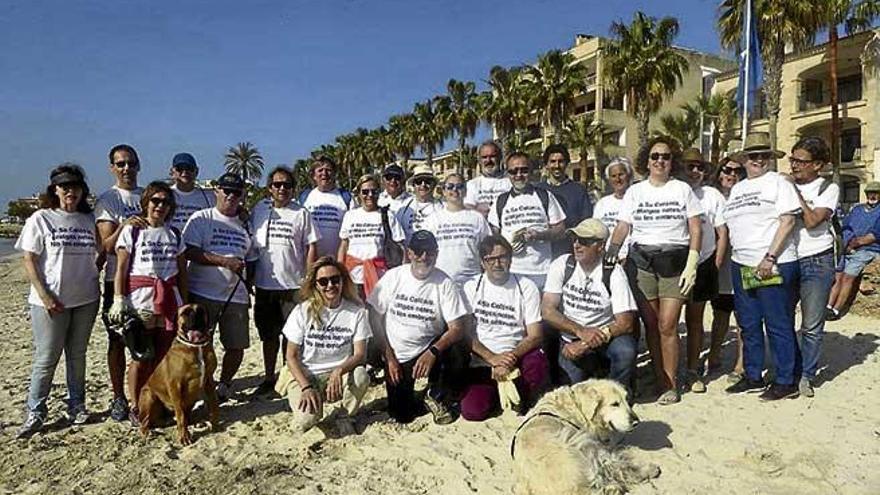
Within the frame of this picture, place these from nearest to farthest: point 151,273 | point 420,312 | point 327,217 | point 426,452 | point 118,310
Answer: point 426,452 < point 118,310 < point 151,273 < point 420,312 < point 327,217

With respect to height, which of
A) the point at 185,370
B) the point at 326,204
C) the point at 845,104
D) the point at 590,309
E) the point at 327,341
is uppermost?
the point at 845,104

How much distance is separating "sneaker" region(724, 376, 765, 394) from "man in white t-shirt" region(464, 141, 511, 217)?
2864mm

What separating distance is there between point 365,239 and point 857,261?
717 centimetres

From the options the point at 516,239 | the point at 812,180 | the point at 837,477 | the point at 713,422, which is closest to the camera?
the point at 837,477

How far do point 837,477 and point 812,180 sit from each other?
2.48 meters

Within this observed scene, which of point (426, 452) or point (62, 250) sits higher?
point (62, 250)

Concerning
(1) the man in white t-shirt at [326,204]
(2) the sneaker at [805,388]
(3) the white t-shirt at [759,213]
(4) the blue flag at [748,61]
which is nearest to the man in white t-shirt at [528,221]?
(3) the white t-shirt at [759,213]

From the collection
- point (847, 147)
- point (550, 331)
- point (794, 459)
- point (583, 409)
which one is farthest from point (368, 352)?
point (847, 147)

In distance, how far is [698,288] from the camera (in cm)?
555

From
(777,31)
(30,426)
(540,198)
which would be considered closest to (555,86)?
(777,31)

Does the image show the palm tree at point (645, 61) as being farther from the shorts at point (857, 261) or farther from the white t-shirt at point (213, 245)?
the white t-shirt at point (213, 245)

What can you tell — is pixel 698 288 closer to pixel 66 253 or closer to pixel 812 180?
pixel 812 180

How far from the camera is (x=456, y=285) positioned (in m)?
5.15

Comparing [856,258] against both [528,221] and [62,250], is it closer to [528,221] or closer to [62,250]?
[528,221]
